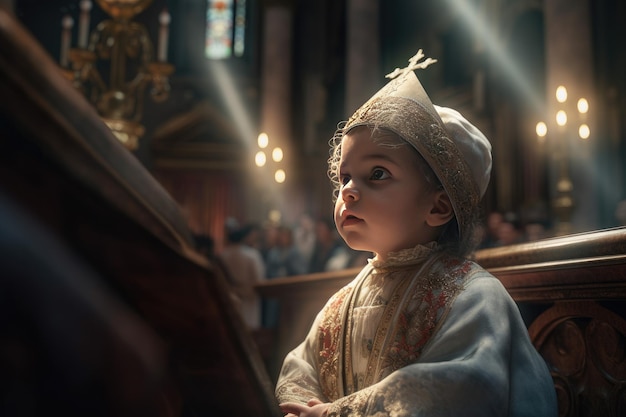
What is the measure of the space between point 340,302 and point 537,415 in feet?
1.76

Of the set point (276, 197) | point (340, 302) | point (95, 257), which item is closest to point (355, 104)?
point (276, 197)

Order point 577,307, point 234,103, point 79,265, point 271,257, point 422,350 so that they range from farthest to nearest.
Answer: point 234,103 → point 271,257 → point 577,307 → point 422,350 → point 79,265

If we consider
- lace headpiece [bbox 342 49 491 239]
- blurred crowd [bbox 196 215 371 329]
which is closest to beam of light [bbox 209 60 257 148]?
blurred crowd [bbox 196 215 371 329]

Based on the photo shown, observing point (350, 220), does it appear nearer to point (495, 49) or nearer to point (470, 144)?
point (470, 144)

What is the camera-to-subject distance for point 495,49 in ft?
35.2

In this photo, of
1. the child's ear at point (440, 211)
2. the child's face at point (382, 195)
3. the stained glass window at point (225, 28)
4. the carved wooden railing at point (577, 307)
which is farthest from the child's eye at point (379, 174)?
the stained glass window at point (225, 28)

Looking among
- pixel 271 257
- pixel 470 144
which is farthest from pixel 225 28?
pixel 470 144

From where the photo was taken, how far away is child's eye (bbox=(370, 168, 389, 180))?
4.57 feet

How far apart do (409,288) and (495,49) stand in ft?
33.6

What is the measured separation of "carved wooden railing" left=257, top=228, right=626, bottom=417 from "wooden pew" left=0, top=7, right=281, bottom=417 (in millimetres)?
931

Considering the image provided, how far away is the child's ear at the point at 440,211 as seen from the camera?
4.74 feet

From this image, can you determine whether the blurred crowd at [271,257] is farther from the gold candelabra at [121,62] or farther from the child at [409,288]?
the child at [409,288]

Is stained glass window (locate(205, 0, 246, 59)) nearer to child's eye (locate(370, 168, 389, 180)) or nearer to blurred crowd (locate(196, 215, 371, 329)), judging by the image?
blurred crowd (locate(196, 215, 371, 329))

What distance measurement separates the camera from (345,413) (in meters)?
1.14
